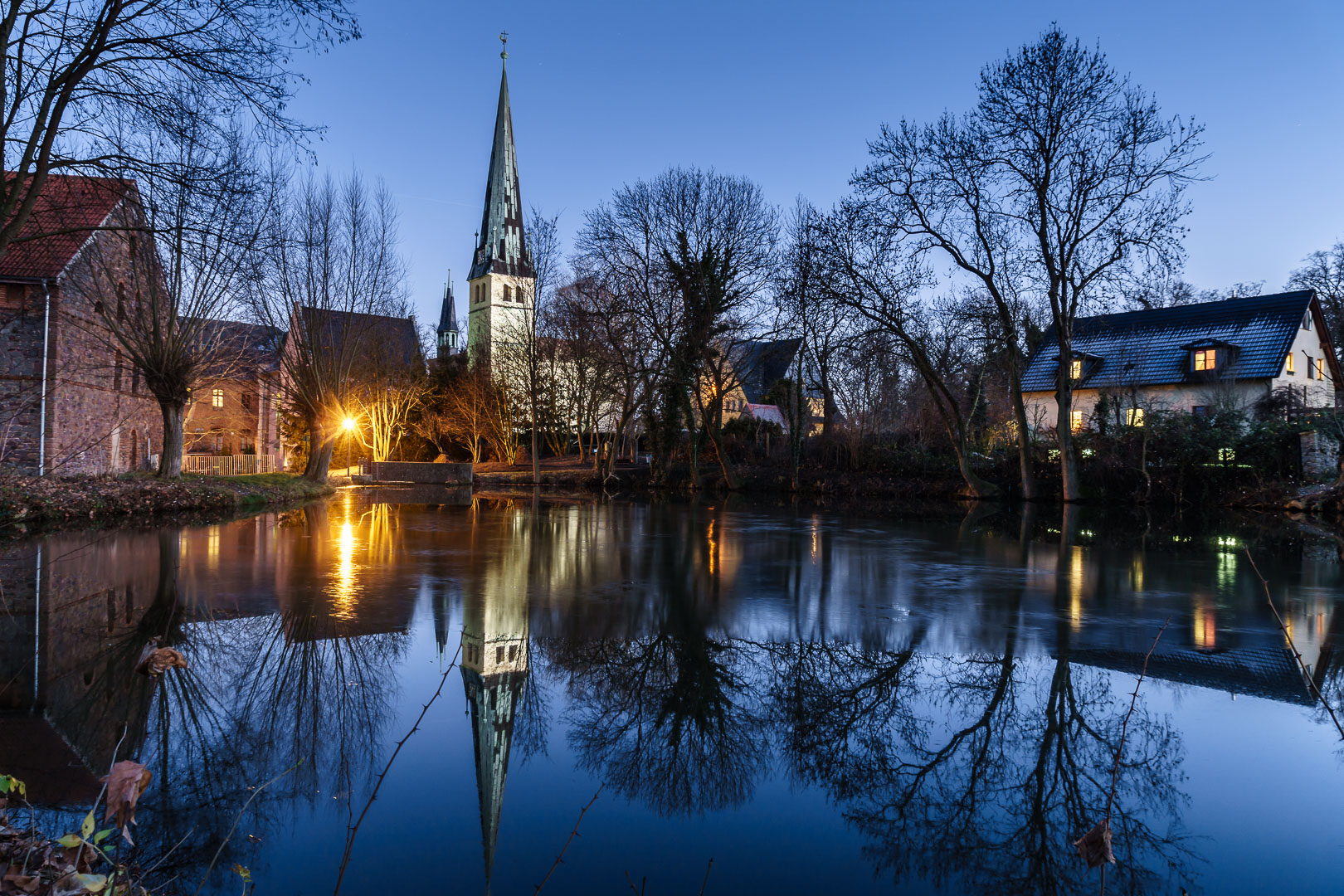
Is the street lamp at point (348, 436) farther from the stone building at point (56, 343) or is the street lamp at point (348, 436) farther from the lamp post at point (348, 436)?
the stone building at point (56, 343)

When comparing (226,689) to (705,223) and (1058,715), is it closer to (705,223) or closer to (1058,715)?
(1058,715)

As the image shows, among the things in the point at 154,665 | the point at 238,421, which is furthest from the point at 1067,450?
the point at 238,421

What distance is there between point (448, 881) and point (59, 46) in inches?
363

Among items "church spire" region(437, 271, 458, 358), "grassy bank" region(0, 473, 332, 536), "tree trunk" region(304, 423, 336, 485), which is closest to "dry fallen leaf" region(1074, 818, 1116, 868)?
"grassy bank" region(0, 473, 332, 536)

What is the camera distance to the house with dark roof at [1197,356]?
34125 millimetres

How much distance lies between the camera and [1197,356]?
36219 mm

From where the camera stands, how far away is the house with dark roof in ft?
112

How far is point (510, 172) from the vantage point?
64938mm

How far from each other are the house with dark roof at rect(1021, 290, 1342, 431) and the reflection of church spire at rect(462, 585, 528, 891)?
29030 millimetres

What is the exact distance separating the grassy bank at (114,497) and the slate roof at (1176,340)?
95.9 ft

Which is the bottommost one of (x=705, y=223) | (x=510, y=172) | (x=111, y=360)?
(x=111, y=360)

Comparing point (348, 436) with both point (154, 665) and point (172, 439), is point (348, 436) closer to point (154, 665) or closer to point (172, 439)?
point (172, 439)

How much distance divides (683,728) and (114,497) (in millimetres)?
16181

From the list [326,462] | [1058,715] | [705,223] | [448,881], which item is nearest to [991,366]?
[705,223]
